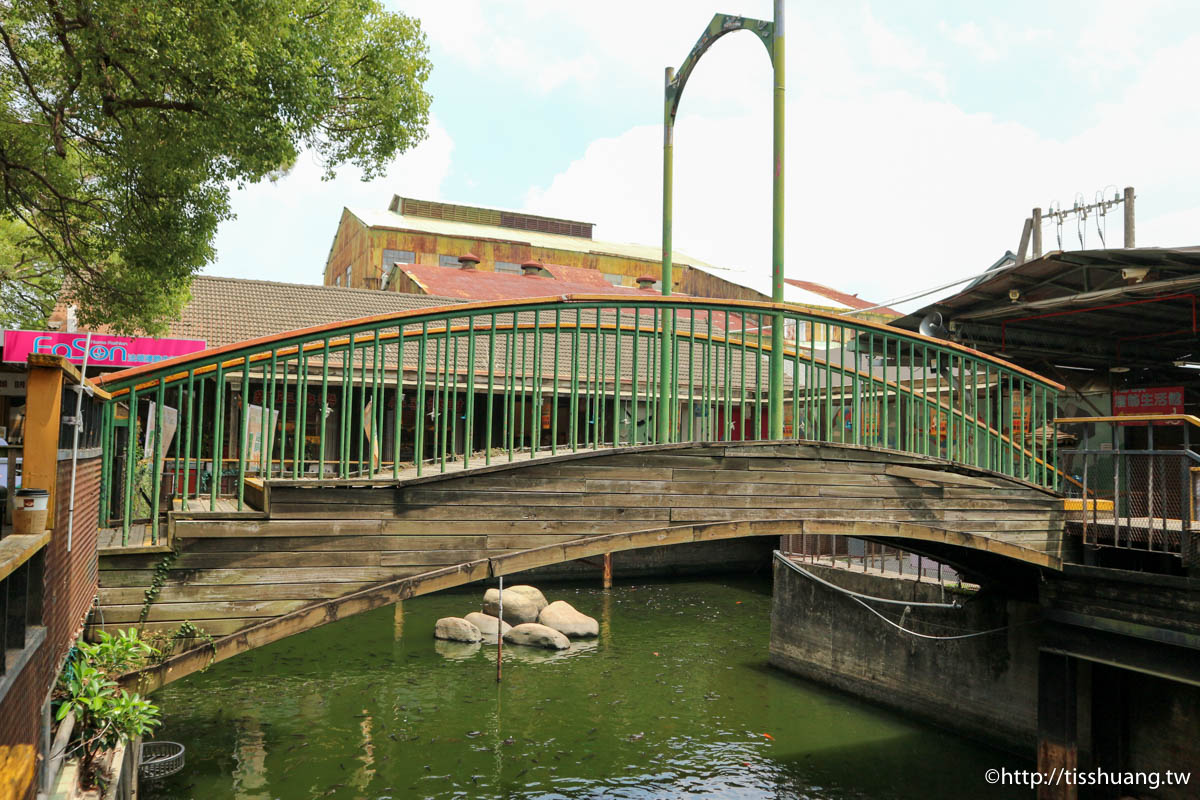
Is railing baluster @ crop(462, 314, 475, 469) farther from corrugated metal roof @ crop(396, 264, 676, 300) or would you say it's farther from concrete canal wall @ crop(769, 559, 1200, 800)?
corrugated metal roof @ crop(396, 264, 676, 300)

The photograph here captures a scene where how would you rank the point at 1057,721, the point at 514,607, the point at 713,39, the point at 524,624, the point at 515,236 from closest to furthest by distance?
1. the point at 713,39
2. the point at 1057,721
3. the point at 524,624
4. the point at 514,607
5. the point at 515,236

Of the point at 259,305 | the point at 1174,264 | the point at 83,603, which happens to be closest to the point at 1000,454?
the point at 1174,264

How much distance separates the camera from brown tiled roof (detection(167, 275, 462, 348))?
59.8 ft

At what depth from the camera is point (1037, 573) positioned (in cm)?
998

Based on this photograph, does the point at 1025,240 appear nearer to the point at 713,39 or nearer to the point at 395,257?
the point at 713,39

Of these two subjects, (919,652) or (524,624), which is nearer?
(919,652)

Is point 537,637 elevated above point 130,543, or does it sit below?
below

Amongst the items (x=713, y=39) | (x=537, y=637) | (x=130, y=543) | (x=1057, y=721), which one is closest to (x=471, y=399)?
(x=130, y=543)

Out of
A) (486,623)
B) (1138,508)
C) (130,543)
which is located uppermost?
(1138,508)

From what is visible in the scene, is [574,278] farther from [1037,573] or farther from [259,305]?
[1037,573]

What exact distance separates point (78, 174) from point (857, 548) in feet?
51.3

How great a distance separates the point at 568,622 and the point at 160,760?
902cm

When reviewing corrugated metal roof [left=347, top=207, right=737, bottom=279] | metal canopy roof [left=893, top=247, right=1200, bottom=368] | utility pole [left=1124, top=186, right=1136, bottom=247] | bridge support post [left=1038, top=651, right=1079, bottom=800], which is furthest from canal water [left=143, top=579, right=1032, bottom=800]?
corrugated metal roof [left=347, top=207, right=737, bottom=279]

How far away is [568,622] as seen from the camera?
17375 millimetres
